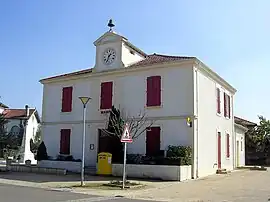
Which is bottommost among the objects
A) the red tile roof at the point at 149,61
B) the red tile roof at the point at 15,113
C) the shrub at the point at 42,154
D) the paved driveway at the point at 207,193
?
the paved driveway at the point at 207,193

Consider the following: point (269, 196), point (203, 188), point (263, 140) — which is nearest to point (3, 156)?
point (263, 140)

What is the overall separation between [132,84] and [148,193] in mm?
10797

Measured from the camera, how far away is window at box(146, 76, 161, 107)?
23.3m

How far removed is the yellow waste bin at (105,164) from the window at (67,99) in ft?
20.9

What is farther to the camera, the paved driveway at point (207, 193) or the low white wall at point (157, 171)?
the low white wall at point (157, 171)

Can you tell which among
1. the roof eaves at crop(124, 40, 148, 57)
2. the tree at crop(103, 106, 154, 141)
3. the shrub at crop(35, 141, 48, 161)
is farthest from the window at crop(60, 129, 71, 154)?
the roof eaves at crop(124, 40, 148, 57)

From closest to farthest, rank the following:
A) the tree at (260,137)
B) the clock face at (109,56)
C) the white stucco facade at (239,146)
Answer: the clock face at (109,56), the white stucco facade at (239,146), the tree at (260,137)

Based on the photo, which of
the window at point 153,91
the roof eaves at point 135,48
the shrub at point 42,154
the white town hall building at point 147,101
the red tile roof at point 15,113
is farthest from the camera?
the red tile roof at point 15,113

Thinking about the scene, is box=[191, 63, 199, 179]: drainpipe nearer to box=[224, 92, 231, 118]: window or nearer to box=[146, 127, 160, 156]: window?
box=[146, 127, 160, 156]: window

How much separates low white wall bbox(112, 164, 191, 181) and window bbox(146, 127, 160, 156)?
190cm

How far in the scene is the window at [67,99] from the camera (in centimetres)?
2750

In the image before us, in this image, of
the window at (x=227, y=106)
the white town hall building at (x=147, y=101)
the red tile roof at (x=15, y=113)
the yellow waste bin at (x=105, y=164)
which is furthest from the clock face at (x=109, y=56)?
the red tile roof at (x=15, y=113)

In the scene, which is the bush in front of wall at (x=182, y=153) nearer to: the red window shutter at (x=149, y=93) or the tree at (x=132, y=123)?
the tree at (x=132, y=123)

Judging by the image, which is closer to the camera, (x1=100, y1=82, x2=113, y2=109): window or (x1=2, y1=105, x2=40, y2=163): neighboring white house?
(x1=100, y1=82, x2=113, y2=109): window
